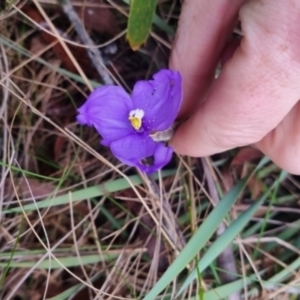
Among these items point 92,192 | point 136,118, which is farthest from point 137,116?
point 92,192

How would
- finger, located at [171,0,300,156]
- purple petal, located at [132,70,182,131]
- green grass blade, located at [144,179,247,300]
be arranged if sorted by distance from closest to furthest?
1. finger, located at [171,0,300,156]
2. purple petal, located at [132,70,182,131]
3. green grass blade, located at [144,179,247,300]

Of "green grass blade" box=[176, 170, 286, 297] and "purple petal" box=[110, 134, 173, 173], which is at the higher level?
"purple petal" box=[110, 134, 173, 173]

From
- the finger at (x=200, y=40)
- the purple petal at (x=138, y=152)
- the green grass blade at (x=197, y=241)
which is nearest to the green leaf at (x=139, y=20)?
the finger at (x=200, y=40)

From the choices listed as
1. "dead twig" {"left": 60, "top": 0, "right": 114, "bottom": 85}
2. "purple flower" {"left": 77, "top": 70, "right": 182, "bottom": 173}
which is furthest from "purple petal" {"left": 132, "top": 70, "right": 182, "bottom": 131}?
"dead twig" {"left": 60, "top": 0, "right": 114, "bottom": 85}

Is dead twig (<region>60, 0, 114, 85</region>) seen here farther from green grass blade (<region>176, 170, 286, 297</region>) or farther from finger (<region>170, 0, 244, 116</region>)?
green grass blade (<region>176, 170, 286, 297</region>)

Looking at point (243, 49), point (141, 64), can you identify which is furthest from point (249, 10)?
point (141, 64)

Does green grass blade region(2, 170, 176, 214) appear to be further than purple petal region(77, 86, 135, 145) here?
Yes

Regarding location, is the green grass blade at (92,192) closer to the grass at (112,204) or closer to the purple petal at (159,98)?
the grass at (112,204)

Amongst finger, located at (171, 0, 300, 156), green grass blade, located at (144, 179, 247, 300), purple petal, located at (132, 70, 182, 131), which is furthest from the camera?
green grass blade, located at (144, 179, 247, 300)
